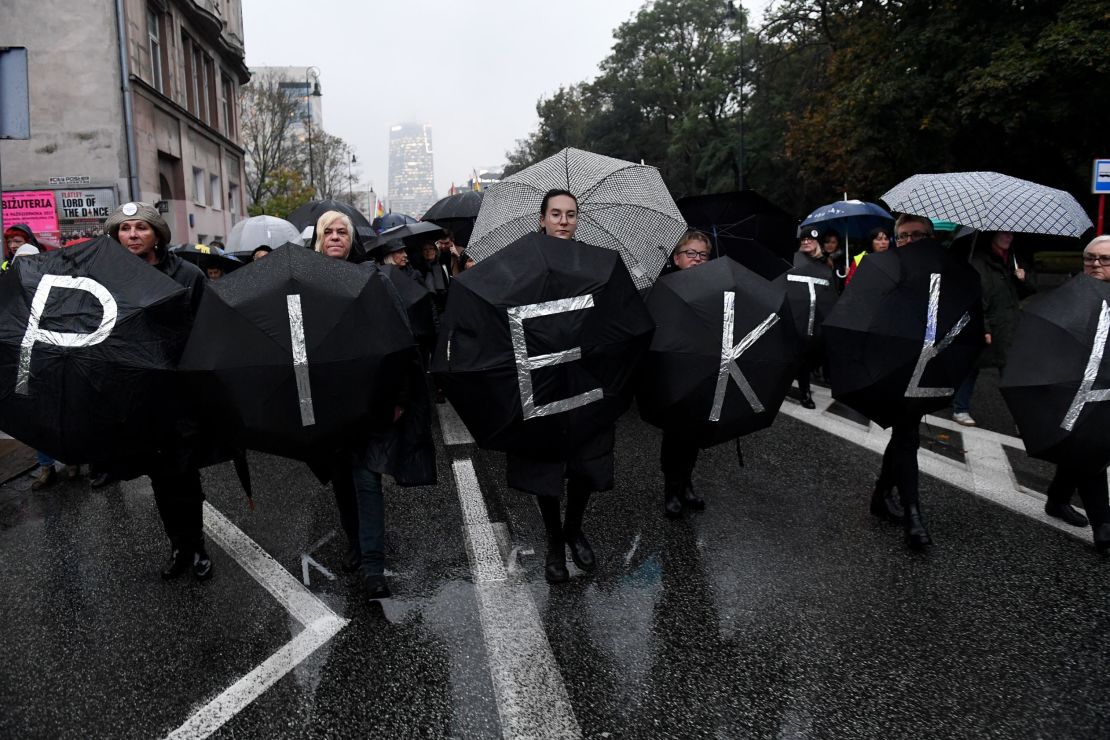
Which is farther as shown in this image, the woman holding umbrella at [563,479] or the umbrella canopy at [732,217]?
the umbrella canopy at [732,217]

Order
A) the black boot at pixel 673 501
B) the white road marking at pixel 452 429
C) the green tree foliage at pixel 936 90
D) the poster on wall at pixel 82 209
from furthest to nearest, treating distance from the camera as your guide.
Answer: the poster on wall at pixel 82 209
the green tree foliage at pixel 936 90
the white road marking at pixel 452 429
the black boot at pixel 673 501

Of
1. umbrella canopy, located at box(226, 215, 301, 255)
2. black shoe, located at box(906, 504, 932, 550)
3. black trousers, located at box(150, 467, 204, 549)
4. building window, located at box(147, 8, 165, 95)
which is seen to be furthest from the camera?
building window, located at box(147, 8, 165, 95)

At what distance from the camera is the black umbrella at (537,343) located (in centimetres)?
361

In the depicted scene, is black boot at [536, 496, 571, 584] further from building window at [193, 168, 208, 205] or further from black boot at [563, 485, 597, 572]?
building window at [193, 168, 208, 205]

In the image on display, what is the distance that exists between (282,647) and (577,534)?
162cm

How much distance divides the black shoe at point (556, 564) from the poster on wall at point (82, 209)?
2256 cm

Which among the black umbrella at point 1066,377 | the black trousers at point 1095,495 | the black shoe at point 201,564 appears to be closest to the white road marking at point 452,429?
the black shoe at point 201,564

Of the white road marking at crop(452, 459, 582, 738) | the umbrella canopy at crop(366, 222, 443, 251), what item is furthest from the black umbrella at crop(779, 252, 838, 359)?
the umbrella canopy at crop(366, 222, 443, 251)

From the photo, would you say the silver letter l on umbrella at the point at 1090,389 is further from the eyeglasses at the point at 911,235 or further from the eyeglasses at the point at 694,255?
the eyeglasses at the point at 694,255

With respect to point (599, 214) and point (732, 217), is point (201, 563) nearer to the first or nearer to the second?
point (599, 214)

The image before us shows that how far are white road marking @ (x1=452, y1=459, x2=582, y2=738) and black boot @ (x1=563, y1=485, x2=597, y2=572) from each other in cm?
38

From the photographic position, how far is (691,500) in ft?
18.1

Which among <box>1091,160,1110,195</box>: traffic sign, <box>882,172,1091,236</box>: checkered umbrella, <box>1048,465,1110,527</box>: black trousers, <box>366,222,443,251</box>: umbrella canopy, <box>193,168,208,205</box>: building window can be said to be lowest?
<box>1048,465,1110,527</box>: black trousers

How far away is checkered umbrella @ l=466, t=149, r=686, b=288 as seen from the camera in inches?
228
